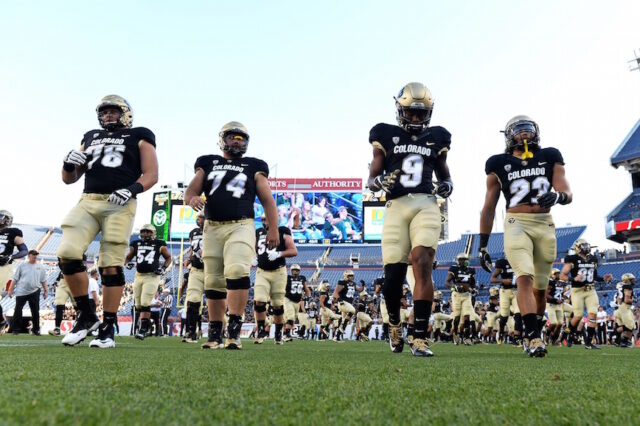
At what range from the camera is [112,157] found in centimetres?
482

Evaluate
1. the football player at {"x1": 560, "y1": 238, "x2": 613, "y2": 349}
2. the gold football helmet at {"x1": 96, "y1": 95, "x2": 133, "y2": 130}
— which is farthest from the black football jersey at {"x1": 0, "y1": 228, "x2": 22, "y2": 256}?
the football player at {"x1": 560, "y1": 238, "x2": 613, "y2": 349}

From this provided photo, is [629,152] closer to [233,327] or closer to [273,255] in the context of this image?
[273,255]

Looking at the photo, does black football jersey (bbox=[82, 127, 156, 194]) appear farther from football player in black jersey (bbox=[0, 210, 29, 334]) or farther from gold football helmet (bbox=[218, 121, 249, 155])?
football player in black jersey (bbox=[0, 210, 29, 334])

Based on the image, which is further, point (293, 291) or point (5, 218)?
point (293, 291)

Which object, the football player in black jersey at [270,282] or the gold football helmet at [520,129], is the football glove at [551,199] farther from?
the football player in black jersey at [270,282]

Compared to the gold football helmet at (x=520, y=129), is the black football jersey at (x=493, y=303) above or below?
below

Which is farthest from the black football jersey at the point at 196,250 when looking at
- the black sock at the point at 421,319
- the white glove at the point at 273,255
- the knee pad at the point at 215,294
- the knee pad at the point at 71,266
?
the black sock at the point at 421,319

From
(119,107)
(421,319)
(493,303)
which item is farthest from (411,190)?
(493,303)

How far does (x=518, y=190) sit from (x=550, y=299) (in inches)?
297

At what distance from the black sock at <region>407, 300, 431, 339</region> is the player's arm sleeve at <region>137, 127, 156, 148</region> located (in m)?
2.83

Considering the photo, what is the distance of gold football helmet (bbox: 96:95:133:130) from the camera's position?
5.00 meters

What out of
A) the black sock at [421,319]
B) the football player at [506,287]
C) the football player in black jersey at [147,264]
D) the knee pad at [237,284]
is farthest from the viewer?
the football player at [506,287]

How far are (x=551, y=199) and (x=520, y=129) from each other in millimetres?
906

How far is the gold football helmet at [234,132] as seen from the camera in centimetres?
553
